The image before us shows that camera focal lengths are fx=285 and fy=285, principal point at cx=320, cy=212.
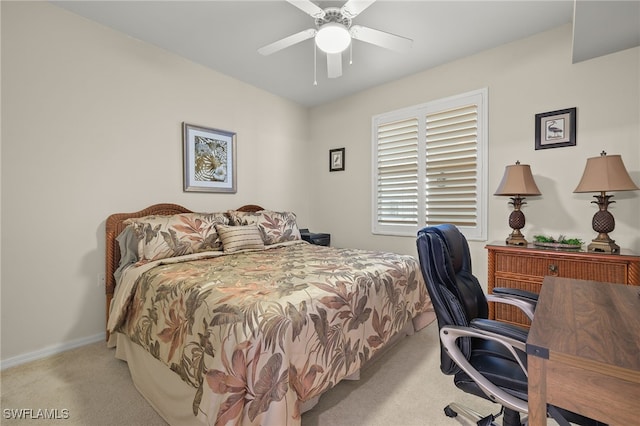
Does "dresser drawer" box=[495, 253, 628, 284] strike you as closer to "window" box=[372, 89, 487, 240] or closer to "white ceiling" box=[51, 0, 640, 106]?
"window" box=[372, 89, 487, 240]

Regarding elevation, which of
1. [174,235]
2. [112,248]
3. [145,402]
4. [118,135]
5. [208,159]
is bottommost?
[145,402]

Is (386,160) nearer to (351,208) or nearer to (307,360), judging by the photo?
(351,208)

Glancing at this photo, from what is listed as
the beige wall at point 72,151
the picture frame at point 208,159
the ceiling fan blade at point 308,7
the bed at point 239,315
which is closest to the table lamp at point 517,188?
the bed at point 239,315

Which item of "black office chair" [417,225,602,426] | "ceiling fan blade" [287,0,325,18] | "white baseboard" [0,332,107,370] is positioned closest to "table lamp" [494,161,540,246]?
"black office chair" [417,225,602,426]

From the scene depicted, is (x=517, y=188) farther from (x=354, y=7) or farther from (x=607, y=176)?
(x=354, y=7)

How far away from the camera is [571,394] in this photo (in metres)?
0.70

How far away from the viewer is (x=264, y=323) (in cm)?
122

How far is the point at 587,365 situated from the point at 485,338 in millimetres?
363

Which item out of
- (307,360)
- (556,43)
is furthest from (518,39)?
(307,360)

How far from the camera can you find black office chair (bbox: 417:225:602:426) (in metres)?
1.03

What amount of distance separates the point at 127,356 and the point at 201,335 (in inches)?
43.1

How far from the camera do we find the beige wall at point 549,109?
229 cm

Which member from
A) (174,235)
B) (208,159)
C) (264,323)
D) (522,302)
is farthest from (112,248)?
(522,302)

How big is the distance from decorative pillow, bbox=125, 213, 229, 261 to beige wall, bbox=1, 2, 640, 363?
525mm
